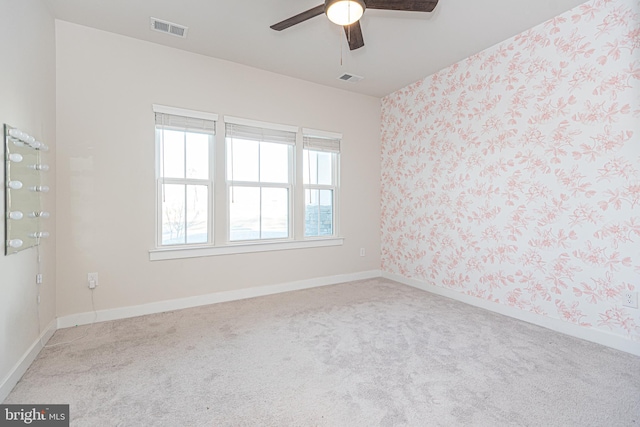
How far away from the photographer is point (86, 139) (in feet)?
9.56

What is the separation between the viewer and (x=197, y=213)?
3.46m

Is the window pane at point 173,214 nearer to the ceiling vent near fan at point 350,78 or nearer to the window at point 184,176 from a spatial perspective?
the window at point 184,176

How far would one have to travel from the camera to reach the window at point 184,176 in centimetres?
326

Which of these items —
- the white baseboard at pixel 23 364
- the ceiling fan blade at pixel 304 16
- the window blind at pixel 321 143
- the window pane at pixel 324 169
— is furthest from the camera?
the window pane at pixel 324 169

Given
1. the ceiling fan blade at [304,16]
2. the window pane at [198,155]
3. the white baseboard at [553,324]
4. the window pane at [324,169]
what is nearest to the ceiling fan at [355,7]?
the ceiling fan blade at [304,16]

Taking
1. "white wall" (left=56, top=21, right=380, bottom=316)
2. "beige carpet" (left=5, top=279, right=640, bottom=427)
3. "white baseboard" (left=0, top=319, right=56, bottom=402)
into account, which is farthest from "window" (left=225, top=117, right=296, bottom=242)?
"white baseboard" (left=0, top=319, right=56, bottom=402)

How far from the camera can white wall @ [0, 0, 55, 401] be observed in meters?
1.81

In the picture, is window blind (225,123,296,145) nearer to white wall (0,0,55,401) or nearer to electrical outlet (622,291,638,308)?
white wall (0,0,55,401)

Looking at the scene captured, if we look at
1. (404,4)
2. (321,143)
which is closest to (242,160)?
(321,143)

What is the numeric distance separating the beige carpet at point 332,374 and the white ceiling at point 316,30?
9.39ft

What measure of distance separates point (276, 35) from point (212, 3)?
678 millimetres

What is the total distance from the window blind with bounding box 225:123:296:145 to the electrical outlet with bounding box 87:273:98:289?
6.59 ft

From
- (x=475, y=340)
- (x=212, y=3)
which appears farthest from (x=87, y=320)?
(x=475, y=340)

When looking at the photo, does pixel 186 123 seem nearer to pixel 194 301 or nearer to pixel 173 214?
pixel 173 214
